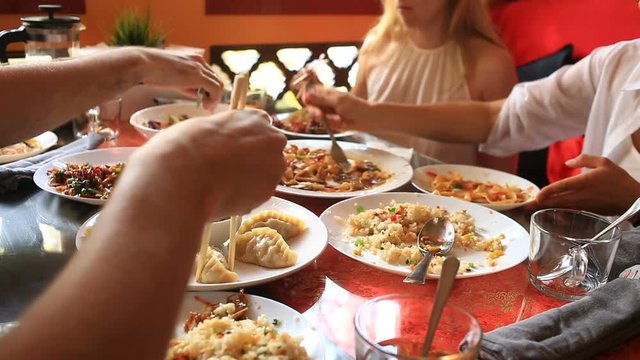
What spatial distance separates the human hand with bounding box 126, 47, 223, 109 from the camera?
149cm

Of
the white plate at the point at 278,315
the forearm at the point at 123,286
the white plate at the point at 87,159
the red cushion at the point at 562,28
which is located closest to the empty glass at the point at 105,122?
the white plate at the point at 87,159

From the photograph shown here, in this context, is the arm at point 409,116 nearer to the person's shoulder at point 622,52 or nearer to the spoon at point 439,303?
the person's shoulder at point 622,52

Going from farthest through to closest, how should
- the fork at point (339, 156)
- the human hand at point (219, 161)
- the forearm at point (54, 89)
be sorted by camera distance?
1. the fork at point (339, 156)
2. the forearm at point (54, 89)
3. the human hand at point (219, 161)

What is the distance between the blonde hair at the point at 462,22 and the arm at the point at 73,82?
1221mm

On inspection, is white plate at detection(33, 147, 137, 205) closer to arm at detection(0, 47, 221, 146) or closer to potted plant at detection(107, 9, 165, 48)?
arm at detection(0, 47, 221, 146)

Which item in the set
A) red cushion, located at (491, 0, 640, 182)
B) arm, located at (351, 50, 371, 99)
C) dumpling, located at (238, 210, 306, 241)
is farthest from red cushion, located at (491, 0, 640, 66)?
dumpling, located at (238, 210, 306, 241)

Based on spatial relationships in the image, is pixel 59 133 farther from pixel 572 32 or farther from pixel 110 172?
pixel 572 32

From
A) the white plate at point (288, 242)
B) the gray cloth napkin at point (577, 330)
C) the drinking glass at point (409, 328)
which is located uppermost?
the drinking glass at point (409, 328)

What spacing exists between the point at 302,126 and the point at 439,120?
0.48 m

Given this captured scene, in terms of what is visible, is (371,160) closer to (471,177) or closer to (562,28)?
(471,177)

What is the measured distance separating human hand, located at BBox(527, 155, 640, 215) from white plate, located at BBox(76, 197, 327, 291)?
557mm

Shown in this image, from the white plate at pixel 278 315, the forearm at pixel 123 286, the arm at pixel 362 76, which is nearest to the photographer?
the forearm at pixel 123 286

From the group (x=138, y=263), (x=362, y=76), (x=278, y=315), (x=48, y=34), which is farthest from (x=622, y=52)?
(x=48, y=34)

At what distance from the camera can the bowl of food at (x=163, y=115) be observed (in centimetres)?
184
